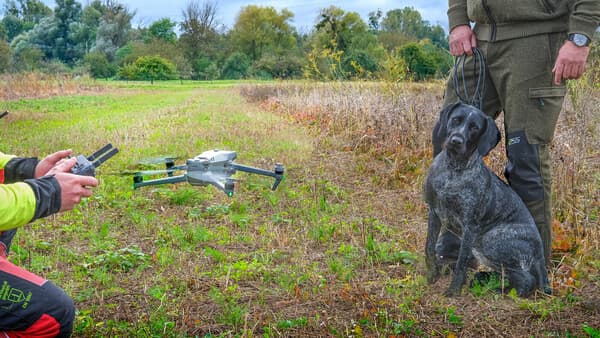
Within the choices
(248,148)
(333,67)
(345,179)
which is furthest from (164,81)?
(345,179)

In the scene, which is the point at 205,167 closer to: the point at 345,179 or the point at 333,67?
the point at 345,179

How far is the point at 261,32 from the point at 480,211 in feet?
123

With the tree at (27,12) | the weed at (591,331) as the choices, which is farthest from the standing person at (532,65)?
the tree at (27,12)

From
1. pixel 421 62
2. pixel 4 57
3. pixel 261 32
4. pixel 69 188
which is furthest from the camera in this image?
pixel 261 32

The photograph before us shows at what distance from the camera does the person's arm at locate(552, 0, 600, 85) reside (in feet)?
10.6

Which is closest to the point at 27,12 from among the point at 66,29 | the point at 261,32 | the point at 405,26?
the point at 66,29

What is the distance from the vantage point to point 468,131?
3.21m

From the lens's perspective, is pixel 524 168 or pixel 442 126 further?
pixel 524 168

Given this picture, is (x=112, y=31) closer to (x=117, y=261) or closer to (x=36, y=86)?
(x=36, y=86)

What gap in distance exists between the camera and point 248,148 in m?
9.30

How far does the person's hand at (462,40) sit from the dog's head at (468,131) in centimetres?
60

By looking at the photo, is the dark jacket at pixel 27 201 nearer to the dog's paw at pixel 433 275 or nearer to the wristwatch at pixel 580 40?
the dog's paw at pixel 433 275

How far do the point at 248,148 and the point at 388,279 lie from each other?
572 cm

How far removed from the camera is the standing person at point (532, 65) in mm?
3262
